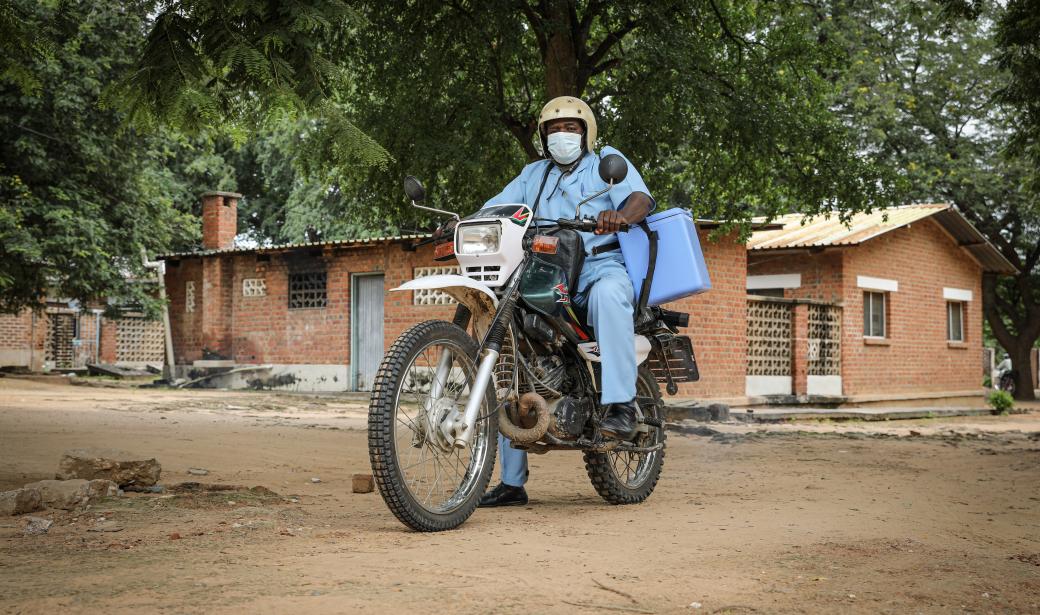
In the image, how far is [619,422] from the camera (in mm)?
5492

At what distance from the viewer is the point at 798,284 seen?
A: 2186 cm

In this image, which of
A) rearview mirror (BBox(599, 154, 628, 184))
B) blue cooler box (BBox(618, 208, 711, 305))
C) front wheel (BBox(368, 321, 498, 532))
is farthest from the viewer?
blue cooler box (BBox(618, 208, 711, 305))

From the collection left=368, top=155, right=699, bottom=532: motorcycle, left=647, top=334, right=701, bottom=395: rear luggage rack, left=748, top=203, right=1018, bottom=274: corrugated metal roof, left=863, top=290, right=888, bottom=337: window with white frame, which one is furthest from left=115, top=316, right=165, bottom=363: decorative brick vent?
left=368, top=155, right=699, bottom=532: motorcycle

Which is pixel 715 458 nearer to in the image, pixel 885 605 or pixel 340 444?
pixel 340 444

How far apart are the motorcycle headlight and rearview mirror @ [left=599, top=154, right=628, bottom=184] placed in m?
0.57

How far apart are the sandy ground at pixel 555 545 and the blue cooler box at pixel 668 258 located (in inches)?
47.2

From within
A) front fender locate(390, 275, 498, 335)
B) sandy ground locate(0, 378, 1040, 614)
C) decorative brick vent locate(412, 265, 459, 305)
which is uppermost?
decorative brick vent locate(412, 265, 459, 305)

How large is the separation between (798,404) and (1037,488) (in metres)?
12.2

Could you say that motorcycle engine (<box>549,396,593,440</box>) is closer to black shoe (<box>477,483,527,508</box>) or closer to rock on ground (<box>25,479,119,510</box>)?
black shoe (<box>477,483,527,508</box>)

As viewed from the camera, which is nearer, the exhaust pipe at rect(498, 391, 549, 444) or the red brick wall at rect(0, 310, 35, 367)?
the exhaust pipe at rect(498, 391, 549, 444)

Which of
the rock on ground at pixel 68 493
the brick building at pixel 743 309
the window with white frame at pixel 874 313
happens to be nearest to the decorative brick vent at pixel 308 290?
the brick building at pixel 743 309

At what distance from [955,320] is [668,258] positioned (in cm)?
2225

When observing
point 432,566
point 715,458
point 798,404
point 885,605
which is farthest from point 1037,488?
point 798,404

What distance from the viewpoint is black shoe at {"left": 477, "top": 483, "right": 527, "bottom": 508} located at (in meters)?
5.90
